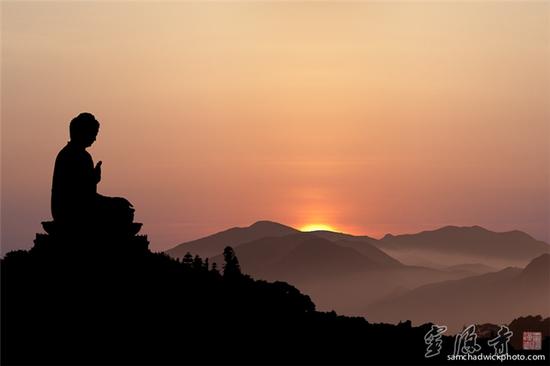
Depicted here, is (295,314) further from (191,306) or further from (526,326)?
(526,326)

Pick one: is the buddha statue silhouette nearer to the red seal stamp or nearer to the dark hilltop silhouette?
the dark hilltop silhouette

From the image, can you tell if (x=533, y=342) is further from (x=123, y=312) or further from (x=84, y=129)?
(x=84, y=129)

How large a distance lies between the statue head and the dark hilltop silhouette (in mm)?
58

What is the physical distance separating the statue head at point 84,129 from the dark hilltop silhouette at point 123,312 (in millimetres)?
58

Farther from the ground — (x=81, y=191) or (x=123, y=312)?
(x=81, y=191)

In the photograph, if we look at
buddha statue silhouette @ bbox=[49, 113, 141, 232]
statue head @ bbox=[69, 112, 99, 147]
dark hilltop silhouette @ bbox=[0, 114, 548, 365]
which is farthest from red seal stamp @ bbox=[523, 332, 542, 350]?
statue head @ bbox=[69, 112, 99, 147]

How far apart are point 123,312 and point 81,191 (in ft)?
17.4

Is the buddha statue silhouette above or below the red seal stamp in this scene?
above

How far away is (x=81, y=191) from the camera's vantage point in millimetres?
35500

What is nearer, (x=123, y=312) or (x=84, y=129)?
(x=123, y=312)

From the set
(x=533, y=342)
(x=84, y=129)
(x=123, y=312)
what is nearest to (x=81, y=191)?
(x=84, y=129)

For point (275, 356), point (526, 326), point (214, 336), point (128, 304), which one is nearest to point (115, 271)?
point (128, 304)

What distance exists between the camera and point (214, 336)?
3341cm

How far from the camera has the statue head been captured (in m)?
35.4
